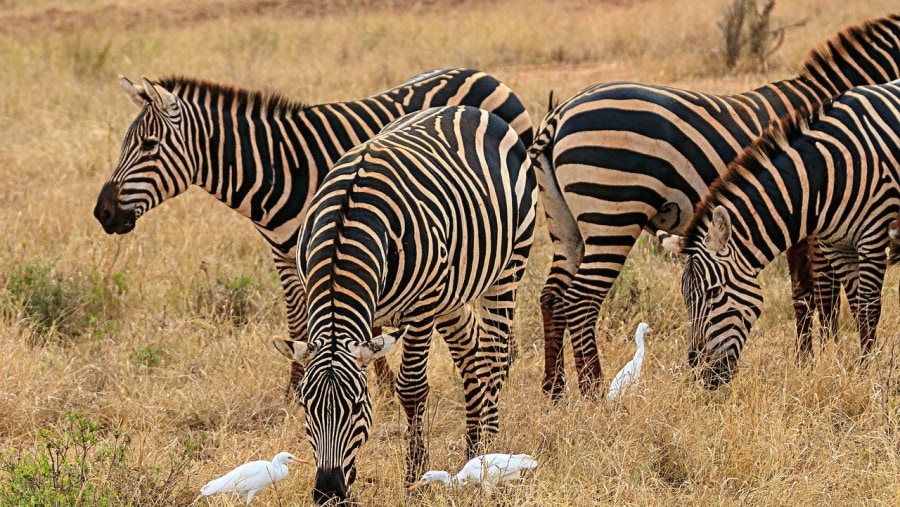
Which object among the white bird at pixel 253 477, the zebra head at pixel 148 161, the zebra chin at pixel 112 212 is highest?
the zebra head at pixel 148 161

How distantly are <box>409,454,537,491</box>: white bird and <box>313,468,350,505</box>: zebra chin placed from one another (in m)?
0.64

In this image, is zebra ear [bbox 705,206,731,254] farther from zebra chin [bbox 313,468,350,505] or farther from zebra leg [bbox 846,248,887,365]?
zebra chin [bbox 313,468,350,505]

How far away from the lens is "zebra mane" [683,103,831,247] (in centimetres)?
532

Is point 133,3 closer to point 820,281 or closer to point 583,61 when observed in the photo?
point 583,61

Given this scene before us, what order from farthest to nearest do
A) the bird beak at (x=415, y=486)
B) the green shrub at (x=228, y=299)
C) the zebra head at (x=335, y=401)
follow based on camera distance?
the green shrub at (x=228, y=299), the bird beak at (x=415, y=486), the zebra head at (x=335, y=401)

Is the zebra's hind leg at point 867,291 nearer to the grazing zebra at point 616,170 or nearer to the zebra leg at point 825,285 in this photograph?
the zebra leg at point 825,285

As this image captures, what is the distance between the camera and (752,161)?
5.39m

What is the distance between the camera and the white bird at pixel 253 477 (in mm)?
4168

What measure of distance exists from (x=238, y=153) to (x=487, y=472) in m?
2.44

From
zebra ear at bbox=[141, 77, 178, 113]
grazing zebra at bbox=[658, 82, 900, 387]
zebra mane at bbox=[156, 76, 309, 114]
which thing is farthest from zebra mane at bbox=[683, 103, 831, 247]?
zebra ear at bbox=[141, 77, 178, 113]

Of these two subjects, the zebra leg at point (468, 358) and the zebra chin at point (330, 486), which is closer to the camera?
the zebra chin at point (330, 486)

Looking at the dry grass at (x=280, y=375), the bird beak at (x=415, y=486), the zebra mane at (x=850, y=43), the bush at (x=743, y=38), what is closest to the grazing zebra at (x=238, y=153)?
the dry grass at (x=280, y=375)

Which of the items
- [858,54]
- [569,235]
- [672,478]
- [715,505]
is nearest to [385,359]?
[569,235]

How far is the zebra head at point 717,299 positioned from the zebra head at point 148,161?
264cm
